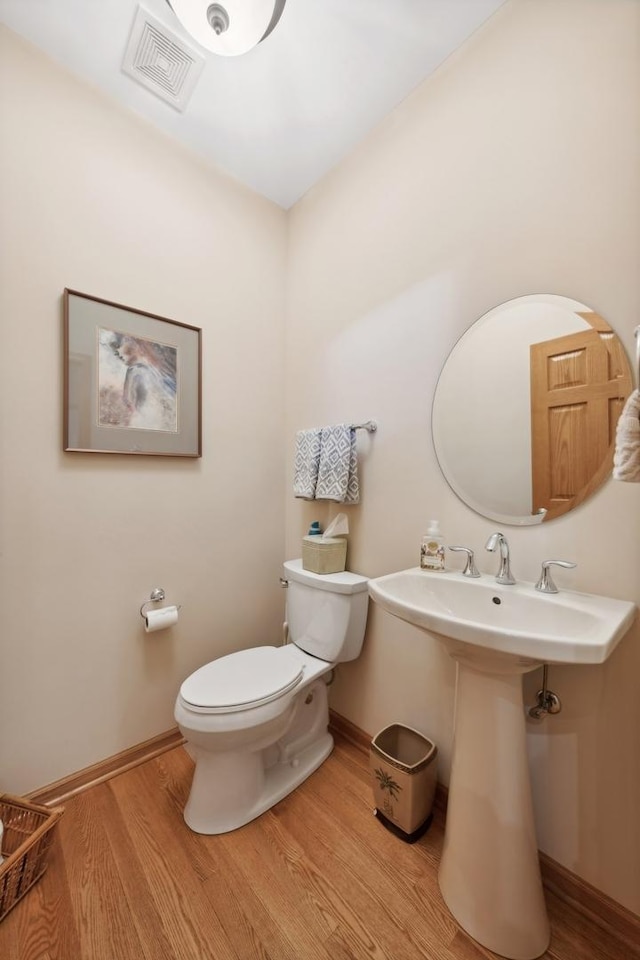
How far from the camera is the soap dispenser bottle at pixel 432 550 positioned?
1.26 m

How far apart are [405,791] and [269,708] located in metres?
0.49

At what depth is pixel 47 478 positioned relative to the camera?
4.36 ft

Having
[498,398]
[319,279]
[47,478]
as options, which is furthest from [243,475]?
[498,398]

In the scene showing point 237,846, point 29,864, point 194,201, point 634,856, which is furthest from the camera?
point 194,201

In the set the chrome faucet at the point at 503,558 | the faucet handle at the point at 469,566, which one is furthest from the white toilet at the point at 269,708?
the chrome faucet at the point at 503,558

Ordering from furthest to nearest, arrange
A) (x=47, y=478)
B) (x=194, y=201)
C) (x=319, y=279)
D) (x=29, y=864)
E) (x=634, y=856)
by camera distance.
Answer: (x=319, y=279) < (x=194, y=201) < (x=47, y=478) < (x=29, y=864) < (x=634, y=856)

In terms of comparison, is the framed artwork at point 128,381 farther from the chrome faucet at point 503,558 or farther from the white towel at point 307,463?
the chrome faucet at point 503,558

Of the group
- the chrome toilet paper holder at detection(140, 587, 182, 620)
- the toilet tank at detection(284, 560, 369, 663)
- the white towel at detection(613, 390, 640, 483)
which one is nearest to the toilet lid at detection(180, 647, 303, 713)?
the toilet tank at detection(284, 560, 369, 663)

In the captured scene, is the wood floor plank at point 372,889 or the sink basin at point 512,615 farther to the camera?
the wood floor plank at point 372,889

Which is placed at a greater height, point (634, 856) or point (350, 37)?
point (350, 37)

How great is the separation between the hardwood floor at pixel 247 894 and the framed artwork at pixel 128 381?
1.30 m

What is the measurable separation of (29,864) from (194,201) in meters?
2.43

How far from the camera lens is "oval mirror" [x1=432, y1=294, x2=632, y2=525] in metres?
1.00

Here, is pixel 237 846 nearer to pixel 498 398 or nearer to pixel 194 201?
pixel 498 398
